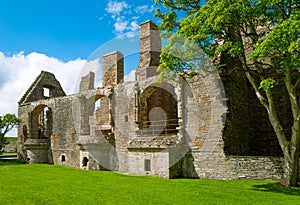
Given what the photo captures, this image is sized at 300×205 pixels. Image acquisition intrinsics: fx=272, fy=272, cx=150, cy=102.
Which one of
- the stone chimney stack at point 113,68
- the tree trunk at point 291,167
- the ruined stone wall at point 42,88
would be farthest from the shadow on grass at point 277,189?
the ruined stone wall at point 42,88

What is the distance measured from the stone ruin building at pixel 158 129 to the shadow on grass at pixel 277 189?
3.01ft

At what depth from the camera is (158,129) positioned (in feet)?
53.5

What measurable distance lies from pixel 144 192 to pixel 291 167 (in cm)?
513

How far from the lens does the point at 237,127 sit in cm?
1300

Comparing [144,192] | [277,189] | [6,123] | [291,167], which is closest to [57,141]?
[6,123]

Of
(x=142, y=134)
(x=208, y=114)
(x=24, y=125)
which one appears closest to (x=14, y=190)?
(x=142, y=134)

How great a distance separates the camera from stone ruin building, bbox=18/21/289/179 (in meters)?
11.8

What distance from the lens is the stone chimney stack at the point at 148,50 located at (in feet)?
56.2

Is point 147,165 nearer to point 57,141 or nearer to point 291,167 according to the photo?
point 291,167

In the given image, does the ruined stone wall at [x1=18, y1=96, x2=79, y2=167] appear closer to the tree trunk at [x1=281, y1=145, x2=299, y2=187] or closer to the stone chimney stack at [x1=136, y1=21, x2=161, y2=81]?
the stone chimney stack at [x1=136, y1=21, x2=161, y2=81]

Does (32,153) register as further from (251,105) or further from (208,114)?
(251,105)

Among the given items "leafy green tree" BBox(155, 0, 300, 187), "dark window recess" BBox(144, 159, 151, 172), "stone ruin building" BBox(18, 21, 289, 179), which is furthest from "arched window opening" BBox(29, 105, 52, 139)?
"leafy green tree" BBox(155, 0, 300, 187)

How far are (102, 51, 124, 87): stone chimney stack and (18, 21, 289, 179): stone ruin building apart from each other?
0.25ft

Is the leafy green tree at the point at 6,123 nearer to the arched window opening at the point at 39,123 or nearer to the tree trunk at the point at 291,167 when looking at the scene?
the arched window opening at the point at 39,123
